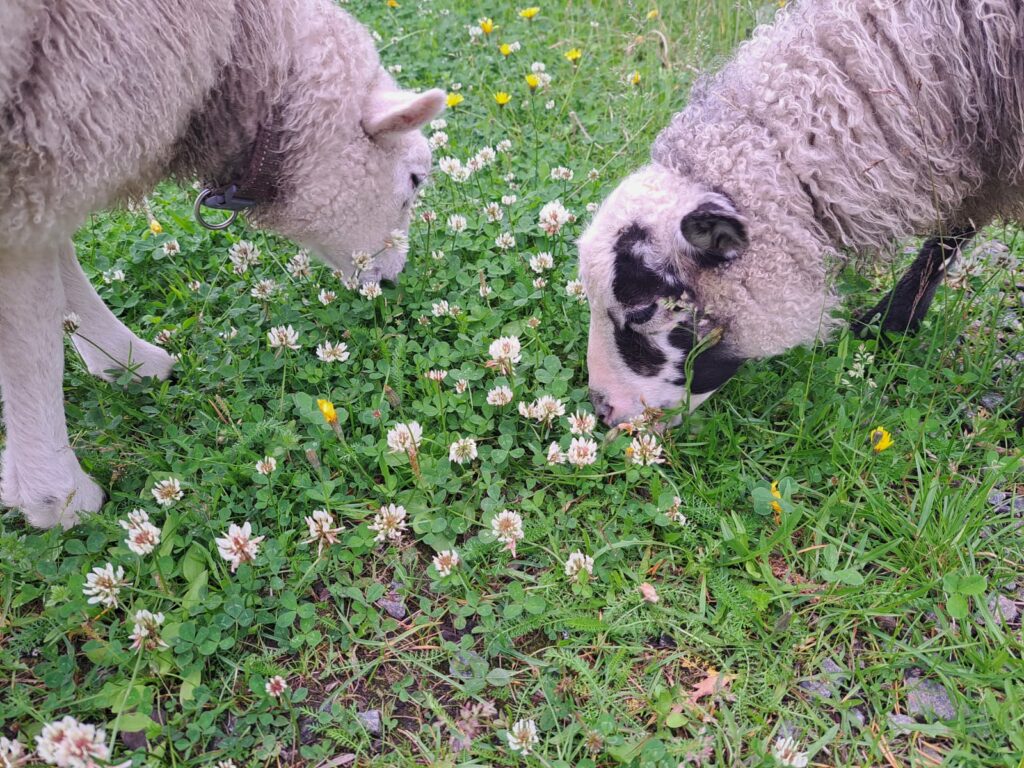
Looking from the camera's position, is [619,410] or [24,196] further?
[619,410]

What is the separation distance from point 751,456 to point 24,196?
2506 millimetres

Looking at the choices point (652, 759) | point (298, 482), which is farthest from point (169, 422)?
point (652, 759)

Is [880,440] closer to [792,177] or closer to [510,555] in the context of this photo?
[792,177]

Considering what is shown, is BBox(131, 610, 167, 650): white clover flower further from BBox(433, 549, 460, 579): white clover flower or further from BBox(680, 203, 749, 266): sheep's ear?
BBox(680, 203, 749, 266): sheep's ear

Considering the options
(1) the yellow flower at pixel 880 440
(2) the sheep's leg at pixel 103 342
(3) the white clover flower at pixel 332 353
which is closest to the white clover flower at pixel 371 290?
(3) the white clover flower at pixel 332 353

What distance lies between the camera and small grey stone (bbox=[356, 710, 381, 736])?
2.15 meters

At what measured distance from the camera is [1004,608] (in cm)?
246

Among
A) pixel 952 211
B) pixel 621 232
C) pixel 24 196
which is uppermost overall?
pixel 24 196

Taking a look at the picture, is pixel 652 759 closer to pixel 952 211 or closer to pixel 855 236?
pixel 855 236

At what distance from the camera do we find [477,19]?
226 inches

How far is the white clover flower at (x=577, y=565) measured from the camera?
2412 mm

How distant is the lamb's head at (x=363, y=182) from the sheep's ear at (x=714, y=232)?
1.04 m

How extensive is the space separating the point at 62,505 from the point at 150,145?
3.99ft

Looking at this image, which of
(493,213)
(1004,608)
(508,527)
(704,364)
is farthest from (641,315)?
(1004,608)
